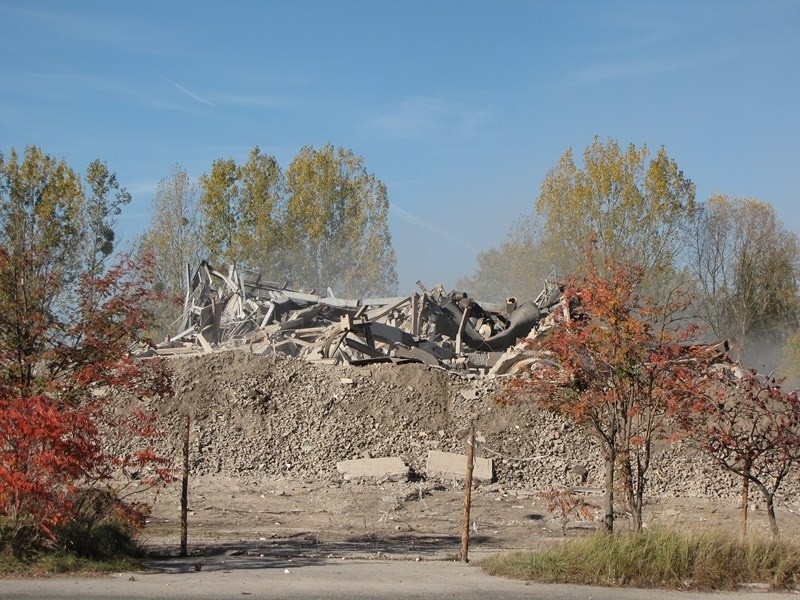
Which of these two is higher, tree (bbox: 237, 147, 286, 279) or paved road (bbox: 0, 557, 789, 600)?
tree (bbox: 237, 147, 286, 279)

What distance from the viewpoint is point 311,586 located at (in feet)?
36.3

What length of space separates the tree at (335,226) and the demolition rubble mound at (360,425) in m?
29.9

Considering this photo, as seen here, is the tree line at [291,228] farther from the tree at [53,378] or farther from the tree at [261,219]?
the tree at [53,378]

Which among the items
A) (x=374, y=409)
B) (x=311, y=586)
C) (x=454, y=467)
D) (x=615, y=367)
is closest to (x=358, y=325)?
(x=374, y=409)

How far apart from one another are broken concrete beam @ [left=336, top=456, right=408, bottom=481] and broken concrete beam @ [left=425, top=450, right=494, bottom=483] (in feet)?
2.02

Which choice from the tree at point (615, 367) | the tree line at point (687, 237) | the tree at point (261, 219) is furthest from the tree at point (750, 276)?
the tree at point (615, 367)

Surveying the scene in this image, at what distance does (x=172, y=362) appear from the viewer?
87.2 ft

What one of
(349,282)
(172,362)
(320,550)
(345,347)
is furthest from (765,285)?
(320,550)

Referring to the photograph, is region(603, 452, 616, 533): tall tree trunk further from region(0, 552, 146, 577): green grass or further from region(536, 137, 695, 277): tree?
region(536, 137, 695, 277): tree

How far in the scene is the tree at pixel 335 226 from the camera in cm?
5600

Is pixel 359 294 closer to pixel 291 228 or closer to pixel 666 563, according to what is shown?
pixel 291 228

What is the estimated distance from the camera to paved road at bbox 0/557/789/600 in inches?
409

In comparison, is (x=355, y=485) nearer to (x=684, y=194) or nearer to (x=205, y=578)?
(x=205, y=578)

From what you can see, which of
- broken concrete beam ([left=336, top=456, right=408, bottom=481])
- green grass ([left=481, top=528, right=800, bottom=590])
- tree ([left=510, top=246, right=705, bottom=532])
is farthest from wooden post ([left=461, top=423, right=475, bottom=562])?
broken concrete beam ([left=336, top=456, right=408, bottom=481])
